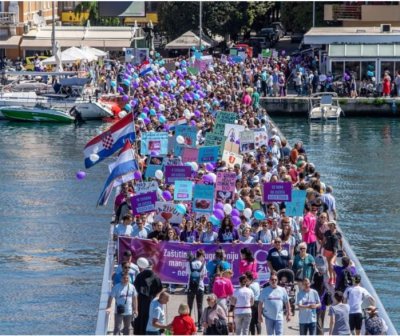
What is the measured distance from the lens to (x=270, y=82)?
65375 millimetres

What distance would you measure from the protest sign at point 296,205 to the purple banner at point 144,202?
2.59 m

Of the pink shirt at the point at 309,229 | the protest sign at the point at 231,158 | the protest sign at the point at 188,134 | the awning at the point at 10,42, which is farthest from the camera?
the awning at the point at 10,42

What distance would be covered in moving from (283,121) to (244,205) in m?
35.7

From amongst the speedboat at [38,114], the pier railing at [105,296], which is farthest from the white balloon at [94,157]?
the speedboat at [38,114]

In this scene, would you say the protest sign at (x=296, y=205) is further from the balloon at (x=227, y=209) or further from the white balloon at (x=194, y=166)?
the white balloon at (x=194, y=166)

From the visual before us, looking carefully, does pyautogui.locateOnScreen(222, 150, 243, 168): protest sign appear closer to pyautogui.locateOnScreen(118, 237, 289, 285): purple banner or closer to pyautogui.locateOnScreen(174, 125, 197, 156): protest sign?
pyautogui.locateOnScreen(174, 125, 197, 156): protest sign

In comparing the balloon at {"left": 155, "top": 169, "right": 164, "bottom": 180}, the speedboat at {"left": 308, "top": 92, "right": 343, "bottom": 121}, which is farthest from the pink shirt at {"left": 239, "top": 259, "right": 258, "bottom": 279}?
the speedboat at {"left": 308, "top": 92, "right": 343, "bottom": 121}

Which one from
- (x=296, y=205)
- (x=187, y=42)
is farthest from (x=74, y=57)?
(x=296, y=205)

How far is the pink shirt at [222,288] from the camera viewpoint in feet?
70.6

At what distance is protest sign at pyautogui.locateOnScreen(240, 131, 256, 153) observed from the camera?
35594 millimetres

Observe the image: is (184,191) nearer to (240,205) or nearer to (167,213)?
(167,213)

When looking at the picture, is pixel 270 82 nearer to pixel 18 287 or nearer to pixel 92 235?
pixel 92 235

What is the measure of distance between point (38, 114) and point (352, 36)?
15465 millimetres

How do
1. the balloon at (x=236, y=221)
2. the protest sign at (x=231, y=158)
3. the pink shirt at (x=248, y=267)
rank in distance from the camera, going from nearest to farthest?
the pink shirt at (x=248, y=267), the balloon at (x=236, y=221), the protest sign at (x=231, y=158)
